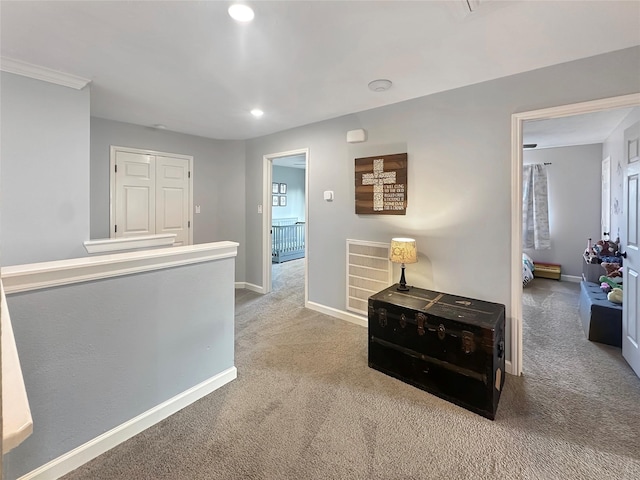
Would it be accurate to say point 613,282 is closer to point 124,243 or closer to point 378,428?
point 378,428

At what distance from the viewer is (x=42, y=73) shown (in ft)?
7.55

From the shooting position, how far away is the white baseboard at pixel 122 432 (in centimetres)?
148

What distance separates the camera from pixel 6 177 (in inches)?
87.0

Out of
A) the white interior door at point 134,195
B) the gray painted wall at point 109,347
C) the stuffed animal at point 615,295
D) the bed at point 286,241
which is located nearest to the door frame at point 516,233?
the stuffed animal at point 615,295

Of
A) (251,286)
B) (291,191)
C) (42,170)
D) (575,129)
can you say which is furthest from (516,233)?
(291,191)

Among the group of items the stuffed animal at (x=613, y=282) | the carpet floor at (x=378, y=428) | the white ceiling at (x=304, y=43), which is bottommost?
the carpet floor at (x=378, y=428)

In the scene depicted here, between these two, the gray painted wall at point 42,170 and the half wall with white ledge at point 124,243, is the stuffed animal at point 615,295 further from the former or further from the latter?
the gray painted wall at point 42,170

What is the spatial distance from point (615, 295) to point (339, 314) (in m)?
2.69

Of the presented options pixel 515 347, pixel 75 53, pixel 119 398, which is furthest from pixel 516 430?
pixel 75 53

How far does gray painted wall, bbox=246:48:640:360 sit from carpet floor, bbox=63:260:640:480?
Answer: 31.6 inches

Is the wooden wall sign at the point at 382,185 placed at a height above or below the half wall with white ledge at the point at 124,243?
above

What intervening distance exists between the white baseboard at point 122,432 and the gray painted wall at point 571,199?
5.80 meters

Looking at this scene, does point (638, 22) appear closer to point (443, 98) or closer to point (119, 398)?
point (443, 98)

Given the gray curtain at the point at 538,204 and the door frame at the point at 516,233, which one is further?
the gray curtain at the point at 538,204
